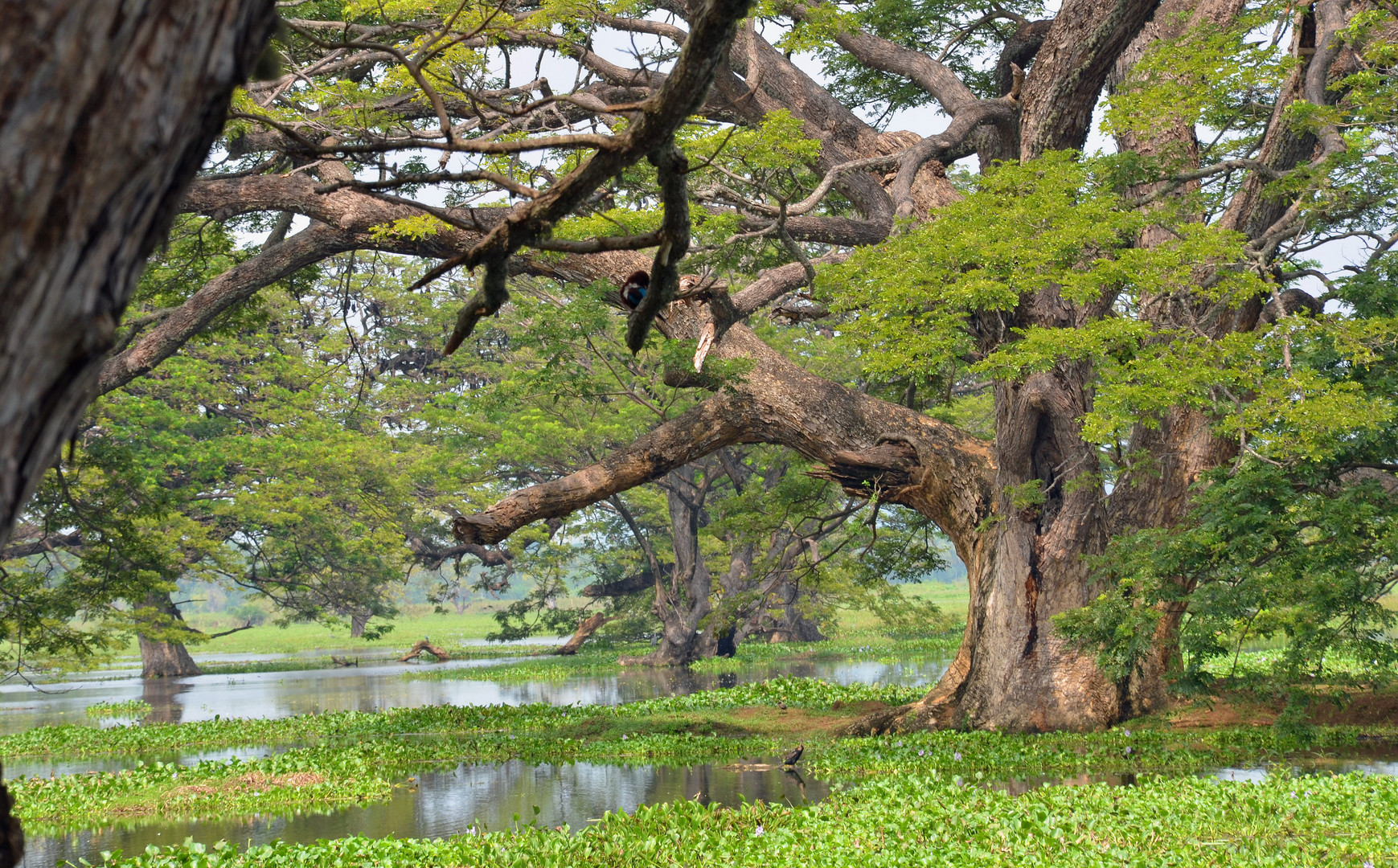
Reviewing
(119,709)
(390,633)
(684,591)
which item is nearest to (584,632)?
(684,591)

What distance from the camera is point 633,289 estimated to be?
538 centimetres

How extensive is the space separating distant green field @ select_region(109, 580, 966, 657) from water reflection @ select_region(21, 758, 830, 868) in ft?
92.6

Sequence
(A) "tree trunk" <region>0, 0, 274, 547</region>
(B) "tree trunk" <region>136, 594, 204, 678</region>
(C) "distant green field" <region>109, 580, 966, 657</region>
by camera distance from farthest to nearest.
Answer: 1. (C) "distant green field" <region>109, 580, 966, 657</region>
2. (B) "tree trunk" <region>136, 594, 204, 678</region>
3. (A) "tree trunk" <region>0, 0, 274, 547</region>

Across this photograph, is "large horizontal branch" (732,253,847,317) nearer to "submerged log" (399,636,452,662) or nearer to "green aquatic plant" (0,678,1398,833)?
"green aquatic plant" (0,678,1398,833)

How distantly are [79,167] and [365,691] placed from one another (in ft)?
85.3

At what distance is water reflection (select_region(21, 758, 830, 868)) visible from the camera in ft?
32.0

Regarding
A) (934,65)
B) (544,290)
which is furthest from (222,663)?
(934,65)

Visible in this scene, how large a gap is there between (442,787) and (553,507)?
3.99m

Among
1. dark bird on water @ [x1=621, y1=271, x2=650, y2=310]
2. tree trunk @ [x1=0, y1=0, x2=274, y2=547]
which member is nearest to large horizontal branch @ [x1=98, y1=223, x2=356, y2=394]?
dark bird on water @ [x1=621, y1=271, x2=650, y2=310]

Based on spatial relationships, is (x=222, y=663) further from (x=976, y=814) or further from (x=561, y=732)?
(x=976, y=814)

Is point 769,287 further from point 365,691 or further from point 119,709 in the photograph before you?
point 119,709

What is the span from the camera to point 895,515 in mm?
51875

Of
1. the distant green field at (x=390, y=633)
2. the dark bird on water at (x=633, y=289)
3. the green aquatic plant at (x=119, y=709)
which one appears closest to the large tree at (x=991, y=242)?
the dark bird on water at (x=633, y=289)

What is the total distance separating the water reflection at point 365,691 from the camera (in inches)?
866
